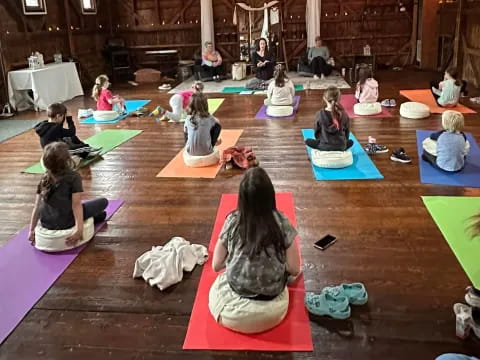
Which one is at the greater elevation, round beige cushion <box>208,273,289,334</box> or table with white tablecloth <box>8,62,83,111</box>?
table with white tablecloth <box>8,62,83,111</box>

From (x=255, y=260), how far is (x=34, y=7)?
8.92 metres

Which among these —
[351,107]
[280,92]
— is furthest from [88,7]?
[351,107]

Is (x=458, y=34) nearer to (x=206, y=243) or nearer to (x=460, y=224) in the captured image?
(x=460, y=224)

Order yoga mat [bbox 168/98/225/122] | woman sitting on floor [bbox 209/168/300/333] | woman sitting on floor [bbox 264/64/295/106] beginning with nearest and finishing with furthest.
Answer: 1. woman sitting on floor [bbox 209/168/300/333]
2. woman sitting on floor [bbox 264/64/295/106]
3. yoga mat [bbox 168/98/225/122]

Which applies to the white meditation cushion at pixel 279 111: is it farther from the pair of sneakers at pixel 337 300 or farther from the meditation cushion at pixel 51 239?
the pair of sneakers at pixel 337 300

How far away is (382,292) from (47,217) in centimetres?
223

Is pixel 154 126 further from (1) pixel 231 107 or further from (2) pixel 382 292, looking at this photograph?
(2) pixel 382 292

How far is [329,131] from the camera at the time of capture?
4.72 meters

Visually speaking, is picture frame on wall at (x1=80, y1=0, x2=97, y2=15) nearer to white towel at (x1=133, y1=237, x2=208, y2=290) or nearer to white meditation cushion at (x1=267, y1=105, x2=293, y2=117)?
white meditation cushion at (x1=267, y1=105, x2=293, y2=117)

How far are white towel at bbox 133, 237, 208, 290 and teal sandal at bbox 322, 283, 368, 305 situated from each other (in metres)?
0.90

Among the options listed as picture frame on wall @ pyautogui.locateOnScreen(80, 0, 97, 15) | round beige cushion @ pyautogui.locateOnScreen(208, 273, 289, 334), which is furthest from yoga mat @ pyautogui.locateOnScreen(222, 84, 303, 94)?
round beige cushion @ pyautogui.locateOnScreen(208, 273, 289, 334)

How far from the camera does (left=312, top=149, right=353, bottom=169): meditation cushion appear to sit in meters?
4.72

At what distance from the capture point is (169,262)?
2955 mm

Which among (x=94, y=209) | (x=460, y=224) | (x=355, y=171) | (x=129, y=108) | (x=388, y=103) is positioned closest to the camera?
(x=460, y=224)
